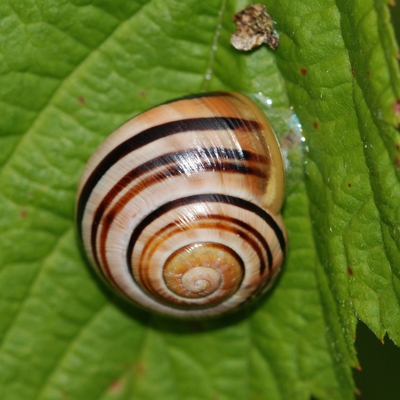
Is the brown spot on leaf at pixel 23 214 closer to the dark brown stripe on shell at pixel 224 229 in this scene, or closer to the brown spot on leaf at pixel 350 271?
the dark brown stripe on shell at pixel 224 229

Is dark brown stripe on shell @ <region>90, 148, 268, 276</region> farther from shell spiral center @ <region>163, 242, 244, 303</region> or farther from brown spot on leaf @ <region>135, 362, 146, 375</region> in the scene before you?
brown spot on leaf @ <region>135, 362, 146, 375</region>

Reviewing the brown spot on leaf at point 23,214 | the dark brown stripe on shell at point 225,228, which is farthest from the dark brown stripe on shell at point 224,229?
the brown spot on leaf at point 23,214

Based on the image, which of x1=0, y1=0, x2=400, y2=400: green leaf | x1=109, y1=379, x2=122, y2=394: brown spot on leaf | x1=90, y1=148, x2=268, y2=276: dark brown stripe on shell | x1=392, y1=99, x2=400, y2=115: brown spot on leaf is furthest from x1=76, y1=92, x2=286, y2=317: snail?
x1=109, y1=379, x2=122, y2=394: brown spot on leaf

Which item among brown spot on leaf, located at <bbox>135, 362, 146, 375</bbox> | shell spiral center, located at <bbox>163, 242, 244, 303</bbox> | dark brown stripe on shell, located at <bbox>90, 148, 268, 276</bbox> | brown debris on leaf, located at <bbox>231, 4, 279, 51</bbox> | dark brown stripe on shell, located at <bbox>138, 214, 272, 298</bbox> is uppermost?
brown debris on leaf, located at <bbox>231, 4, 279, 51</bbox>

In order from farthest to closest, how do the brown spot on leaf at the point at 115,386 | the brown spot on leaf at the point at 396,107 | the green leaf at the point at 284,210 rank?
the brown spot on leaf at the point at 115,386 → the green leaf at the point at 284,210 → the brown spot on leaf at the point at 396,107

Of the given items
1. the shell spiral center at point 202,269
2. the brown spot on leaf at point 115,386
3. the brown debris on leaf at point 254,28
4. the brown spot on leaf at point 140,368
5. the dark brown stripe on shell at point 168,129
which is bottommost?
the brown spot on leaf at point 115,386

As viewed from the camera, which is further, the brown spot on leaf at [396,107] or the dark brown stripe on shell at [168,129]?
the dark brown stripe on shell at [168,129]

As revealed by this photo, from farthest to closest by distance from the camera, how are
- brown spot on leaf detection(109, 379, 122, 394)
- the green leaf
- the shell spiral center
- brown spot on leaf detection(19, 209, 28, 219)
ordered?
brown spot on leaf detection(109, 379, 122, 394), brown spot on leaf detection(19, 209, 28, 219), the shell spiral center, the green leaf
